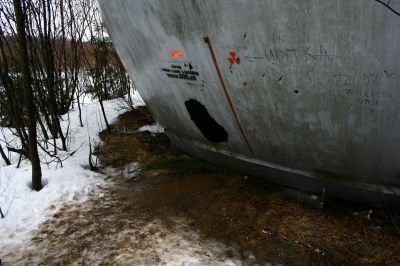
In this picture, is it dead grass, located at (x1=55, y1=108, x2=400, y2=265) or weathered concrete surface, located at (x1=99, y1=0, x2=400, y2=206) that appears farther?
dead grass, located at (x1=55, y1=108, x2=400, y2=265)

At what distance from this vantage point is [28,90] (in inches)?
186

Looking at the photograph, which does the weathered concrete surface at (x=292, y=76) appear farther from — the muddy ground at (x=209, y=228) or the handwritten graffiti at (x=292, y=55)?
the muddy ground at (x=209, y=228)

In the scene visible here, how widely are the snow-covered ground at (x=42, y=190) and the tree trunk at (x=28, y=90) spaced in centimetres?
22

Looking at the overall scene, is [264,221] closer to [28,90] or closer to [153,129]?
[28,90]

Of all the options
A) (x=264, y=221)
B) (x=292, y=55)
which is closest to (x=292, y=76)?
(x=292, y=55)

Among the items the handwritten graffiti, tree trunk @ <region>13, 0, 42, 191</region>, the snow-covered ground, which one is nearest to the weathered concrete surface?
the handwritten graffiti

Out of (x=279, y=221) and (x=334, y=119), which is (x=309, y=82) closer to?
(x=334, y=119)

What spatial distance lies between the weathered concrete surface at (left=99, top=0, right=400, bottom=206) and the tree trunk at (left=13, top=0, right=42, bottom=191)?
3.69 ft

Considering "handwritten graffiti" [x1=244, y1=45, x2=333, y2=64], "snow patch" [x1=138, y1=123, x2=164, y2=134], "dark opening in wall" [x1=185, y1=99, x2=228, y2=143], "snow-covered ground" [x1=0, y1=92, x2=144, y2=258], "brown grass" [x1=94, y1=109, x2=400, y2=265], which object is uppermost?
"handwritten graffiti" [x1=244, y1=45, x2=333, y2=64]

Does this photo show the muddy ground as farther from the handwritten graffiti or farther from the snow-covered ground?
the handwritten graffiti

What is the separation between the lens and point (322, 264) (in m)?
3.40

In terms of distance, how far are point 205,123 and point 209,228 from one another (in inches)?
57.2

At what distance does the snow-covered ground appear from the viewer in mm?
4301

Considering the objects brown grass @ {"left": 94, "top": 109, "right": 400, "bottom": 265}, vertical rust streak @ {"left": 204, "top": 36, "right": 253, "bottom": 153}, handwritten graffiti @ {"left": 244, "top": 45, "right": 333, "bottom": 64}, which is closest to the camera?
handwritten graffiti @ {"left": 244, "top": 45, "right": 333, "bottom": 64}
